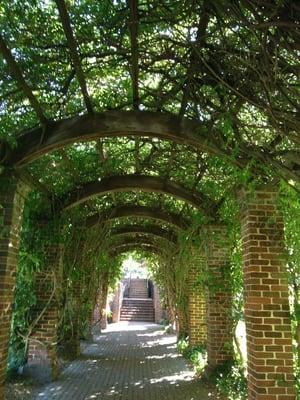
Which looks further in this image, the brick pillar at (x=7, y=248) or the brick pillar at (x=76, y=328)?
the brick pillar at (x=76, y=328)

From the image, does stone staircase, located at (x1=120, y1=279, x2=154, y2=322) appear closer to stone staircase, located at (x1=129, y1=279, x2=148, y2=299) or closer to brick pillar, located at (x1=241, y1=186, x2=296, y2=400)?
stone staircase, located at (x1=129, y1=279, x2=148, y2=299)

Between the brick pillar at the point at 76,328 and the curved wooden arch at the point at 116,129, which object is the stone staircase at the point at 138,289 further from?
the curved wooden arch at the point at 116,129

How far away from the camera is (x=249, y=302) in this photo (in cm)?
461

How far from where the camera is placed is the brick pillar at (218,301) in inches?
280

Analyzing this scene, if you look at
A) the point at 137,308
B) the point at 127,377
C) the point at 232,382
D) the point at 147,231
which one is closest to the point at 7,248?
the point at 232,382

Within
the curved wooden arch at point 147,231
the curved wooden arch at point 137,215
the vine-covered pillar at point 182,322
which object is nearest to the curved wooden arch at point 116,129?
the curved wooden arch at point 137,215

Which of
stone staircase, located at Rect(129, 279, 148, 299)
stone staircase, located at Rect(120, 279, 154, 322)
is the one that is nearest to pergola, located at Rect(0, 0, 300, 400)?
stone staircase, located at Rect(120, 279, 154, 322)

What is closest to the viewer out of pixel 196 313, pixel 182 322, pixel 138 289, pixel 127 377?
pixel 127 377

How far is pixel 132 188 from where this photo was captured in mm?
7047

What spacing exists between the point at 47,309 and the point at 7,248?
282 centimetres

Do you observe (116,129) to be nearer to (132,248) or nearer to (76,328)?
(76,328)

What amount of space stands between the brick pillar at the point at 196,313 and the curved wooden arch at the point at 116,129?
20.0 ft

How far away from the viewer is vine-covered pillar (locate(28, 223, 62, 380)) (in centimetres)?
705

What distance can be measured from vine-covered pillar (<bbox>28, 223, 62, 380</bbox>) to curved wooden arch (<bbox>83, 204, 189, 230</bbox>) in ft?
6.22
